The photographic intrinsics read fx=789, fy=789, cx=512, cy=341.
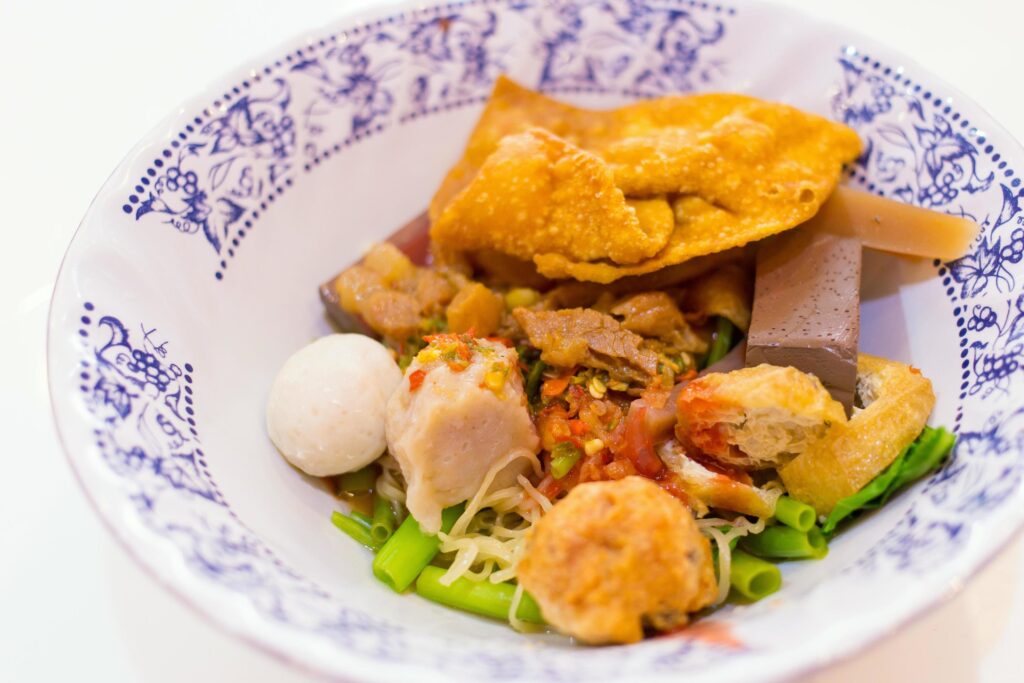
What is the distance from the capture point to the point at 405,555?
8.75 feet

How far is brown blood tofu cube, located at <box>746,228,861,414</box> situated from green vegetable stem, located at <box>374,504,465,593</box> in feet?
4.31

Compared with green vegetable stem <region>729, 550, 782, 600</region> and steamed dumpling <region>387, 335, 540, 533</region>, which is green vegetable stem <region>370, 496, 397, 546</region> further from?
green vegetable stem <region>729, 550, 782, 600</region>

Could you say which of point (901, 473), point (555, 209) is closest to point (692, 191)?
point (555, 209)

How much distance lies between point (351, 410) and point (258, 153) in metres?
1.22

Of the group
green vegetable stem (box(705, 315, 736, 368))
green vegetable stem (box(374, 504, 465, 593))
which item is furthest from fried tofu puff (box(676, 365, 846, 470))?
green vegetable stem (box(374, 504, 465, 593))

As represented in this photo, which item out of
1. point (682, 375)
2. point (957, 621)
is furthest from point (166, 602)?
point (957, 621)

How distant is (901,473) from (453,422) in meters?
1.40

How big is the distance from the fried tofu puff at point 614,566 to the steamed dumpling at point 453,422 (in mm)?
516

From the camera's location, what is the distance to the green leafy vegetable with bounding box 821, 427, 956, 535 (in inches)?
93.2

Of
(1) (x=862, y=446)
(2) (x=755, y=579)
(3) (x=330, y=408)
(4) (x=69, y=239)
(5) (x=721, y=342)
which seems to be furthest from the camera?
(4) (x=69, y=239)

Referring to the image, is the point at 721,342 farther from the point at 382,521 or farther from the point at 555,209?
the point at 382,521

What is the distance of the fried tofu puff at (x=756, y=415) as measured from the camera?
242cm

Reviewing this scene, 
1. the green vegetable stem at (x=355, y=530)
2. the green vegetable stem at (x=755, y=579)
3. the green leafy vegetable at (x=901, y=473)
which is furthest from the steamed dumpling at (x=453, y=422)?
the green leafy vegetable at (x=901, y=473)

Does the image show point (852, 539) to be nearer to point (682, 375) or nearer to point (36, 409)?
point (682, 375)
